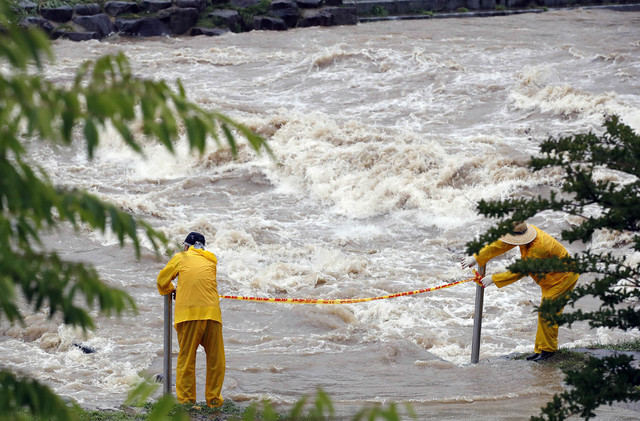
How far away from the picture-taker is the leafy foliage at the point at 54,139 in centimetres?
218

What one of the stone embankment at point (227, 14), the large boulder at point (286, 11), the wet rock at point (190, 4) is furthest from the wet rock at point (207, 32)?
the large boulder at point (286, 11)

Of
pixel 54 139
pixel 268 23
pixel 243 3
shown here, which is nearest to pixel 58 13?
pixel 243 3

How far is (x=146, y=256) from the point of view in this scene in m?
13.1

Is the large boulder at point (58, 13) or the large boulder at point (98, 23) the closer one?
the large boulder at point (58, 13)

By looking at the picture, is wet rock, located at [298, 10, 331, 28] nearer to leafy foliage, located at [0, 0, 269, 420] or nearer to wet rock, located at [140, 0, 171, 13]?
wet rock, located at [140, 0, 171, 13]

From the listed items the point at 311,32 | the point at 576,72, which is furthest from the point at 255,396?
the point at 311,32

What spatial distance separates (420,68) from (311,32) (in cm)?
721

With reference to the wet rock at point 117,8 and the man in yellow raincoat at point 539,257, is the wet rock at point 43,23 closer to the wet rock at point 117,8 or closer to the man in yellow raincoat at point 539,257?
the wet rock at point 117,8

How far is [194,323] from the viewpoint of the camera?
279 inches

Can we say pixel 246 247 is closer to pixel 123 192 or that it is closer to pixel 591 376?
pixel 123 192

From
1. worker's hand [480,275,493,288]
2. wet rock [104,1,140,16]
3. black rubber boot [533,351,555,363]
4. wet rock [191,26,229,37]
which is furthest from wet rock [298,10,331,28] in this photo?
black rubber boot [533,351,555,363]

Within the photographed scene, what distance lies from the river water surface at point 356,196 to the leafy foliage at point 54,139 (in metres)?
4.32

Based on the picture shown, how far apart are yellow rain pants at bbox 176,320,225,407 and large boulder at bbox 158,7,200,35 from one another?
83.9 ft

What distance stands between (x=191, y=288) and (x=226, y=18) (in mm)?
25809
